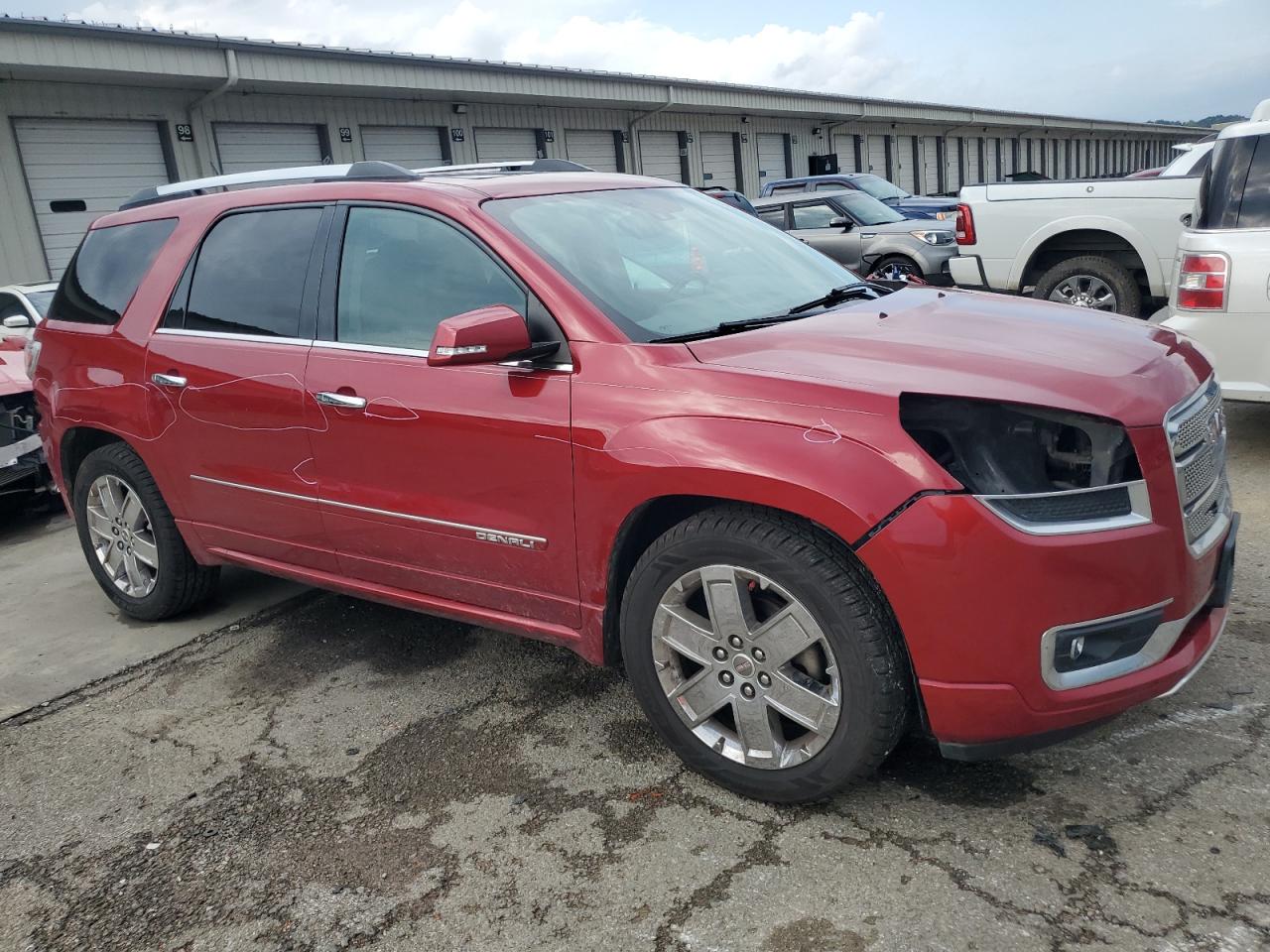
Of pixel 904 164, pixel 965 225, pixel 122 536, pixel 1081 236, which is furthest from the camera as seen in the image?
pixel 904 164

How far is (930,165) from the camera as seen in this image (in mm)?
40000

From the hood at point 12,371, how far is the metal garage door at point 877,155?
103 ft

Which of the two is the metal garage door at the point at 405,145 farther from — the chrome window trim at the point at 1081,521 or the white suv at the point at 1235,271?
the chrome window trim at the point at 1081,521

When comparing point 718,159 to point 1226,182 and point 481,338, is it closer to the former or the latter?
point 1226,182

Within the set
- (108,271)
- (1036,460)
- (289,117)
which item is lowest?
(1036,460)

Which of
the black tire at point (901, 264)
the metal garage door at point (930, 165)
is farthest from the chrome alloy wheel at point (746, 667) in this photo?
the metal garage door at point (930, 165)

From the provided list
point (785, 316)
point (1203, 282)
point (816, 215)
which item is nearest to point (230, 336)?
point (785, 316)

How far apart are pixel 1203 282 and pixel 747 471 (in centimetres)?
389

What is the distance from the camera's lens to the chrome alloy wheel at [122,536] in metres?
4.44

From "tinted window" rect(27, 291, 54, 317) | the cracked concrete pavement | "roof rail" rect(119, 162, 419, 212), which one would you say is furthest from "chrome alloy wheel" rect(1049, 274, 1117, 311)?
"tinted window" rect(27, 291, 54, 317)

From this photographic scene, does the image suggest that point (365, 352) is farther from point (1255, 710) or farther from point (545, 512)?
point (1255, 710)

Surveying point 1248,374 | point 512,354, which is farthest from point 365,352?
point 1248,374

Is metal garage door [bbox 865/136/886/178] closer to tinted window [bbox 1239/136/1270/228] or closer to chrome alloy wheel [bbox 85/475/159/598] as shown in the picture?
tinted window [bbox 1239/136/1270/228]

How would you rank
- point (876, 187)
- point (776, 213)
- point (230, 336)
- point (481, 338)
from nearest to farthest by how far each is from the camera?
1. point (481, 338)
2. point (230, 336)
3. point (776, 213)
4. point (876, 187)
